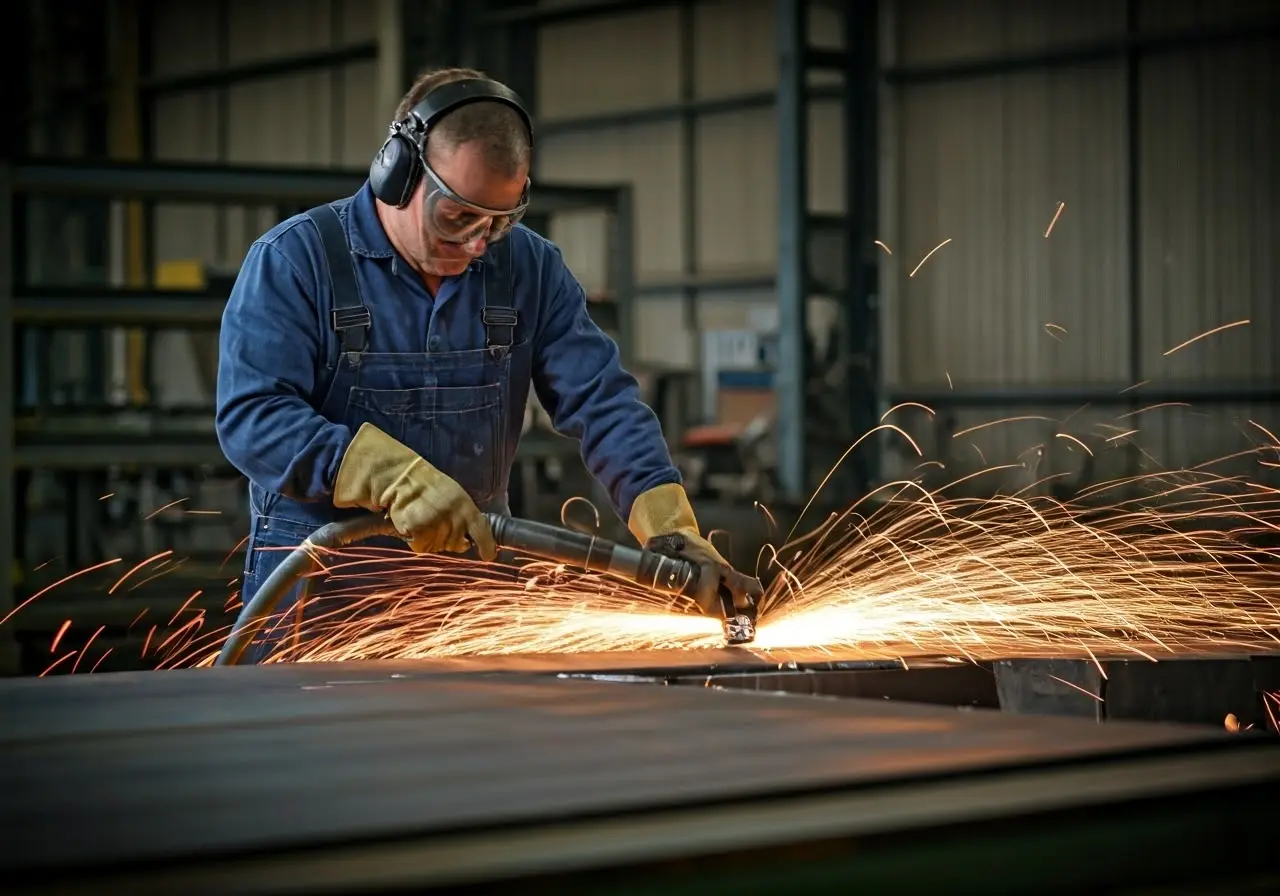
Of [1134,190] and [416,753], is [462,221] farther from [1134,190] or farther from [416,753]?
[1134,190]

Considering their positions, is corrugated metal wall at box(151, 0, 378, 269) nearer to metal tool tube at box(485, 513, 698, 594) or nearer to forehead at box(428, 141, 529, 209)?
forehead at box(428, 141, 529, 209)

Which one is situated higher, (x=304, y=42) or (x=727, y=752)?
(x=304, y=42)

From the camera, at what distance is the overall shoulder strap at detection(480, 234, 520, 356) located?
2857 mm

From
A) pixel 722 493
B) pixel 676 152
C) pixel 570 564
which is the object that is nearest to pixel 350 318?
pixel 570 564

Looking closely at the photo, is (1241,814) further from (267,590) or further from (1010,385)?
(1010,385)

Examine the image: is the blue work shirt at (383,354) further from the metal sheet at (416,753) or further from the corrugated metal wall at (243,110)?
the corrugated metal wall at (243,110)

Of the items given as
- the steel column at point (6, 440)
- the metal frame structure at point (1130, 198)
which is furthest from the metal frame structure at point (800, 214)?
the steel column at point (6, 440)

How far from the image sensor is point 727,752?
51.6 inches

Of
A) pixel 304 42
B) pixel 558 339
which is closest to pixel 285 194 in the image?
pixel 558 339

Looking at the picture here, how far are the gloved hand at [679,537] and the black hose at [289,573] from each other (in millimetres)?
429

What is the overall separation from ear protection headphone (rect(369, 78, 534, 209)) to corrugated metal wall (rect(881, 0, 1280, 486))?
809 cm

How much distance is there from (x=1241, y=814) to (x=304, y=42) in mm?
14632

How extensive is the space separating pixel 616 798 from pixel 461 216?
168 centimetres

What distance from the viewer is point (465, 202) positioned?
263 cm
